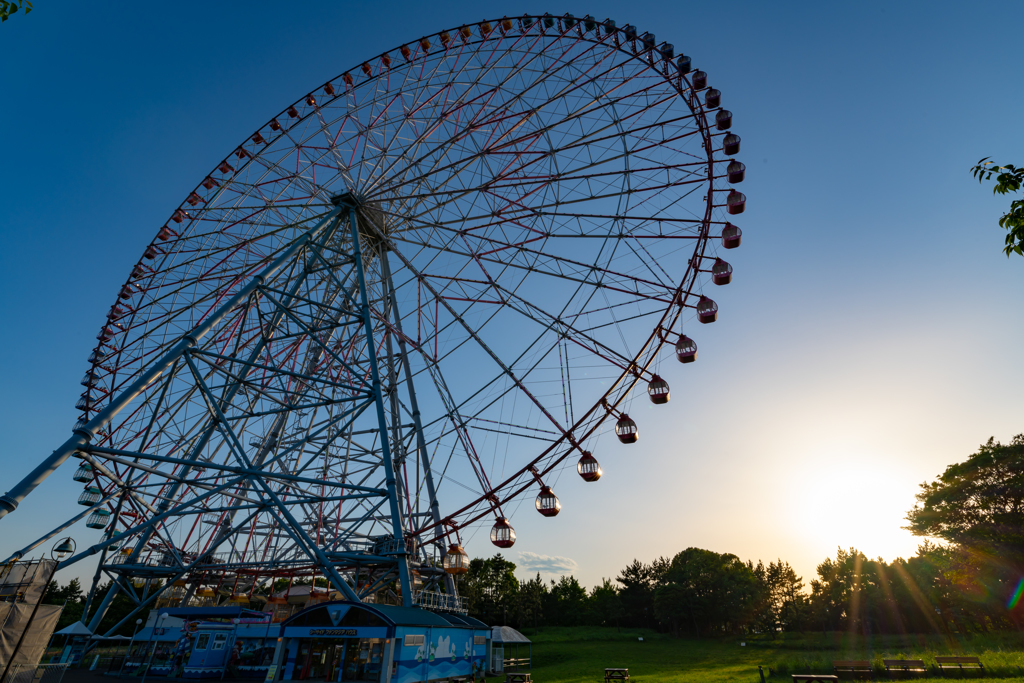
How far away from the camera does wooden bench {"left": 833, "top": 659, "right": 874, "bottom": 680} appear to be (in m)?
18.7

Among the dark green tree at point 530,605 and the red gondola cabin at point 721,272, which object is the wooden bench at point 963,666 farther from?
the dark green tree at point 530,605

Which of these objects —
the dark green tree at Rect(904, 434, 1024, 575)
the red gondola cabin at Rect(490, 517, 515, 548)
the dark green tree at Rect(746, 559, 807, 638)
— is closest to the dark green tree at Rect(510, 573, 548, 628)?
the dark green tree at Rect(746, 559, 807, 638)

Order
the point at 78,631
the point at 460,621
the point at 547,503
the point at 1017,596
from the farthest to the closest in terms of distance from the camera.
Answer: the point at 1017,596
the point at 78,631
the point at 460,621
the point at 547,503

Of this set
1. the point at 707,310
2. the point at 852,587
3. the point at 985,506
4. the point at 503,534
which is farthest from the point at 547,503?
the point at 852,587

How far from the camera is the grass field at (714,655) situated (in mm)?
22281

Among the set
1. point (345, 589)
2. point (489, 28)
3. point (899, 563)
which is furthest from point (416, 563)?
point (899, 563)

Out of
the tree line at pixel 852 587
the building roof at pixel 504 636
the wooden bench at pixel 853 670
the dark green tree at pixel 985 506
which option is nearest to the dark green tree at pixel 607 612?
the tree line at pixel 852 587

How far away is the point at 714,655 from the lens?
128 feet

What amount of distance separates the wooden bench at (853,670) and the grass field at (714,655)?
28.0 inches

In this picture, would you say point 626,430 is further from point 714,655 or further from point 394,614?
point 714,655

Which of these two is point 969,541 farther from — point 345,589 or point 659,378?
point 345,589

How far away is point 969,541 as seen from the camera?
38969 mm

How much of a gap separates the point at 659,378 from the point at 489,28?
52.5ft

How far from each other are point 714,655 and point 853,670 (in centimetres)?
2333
